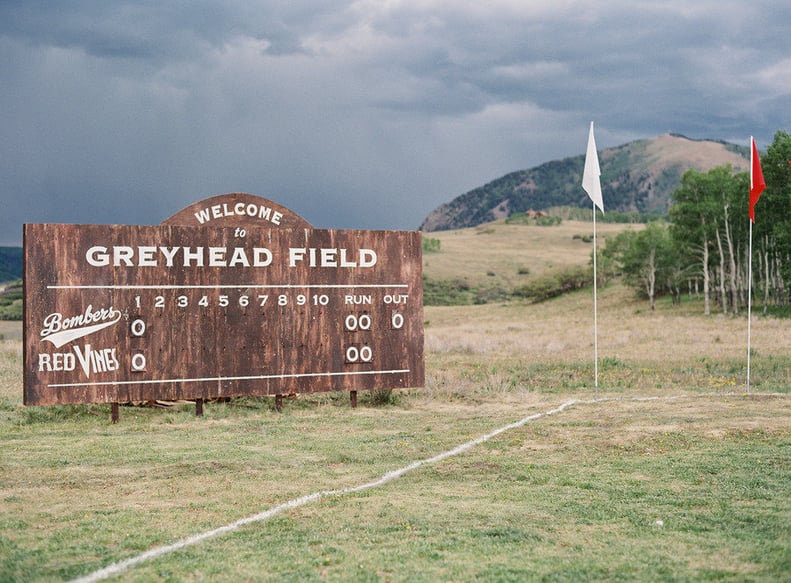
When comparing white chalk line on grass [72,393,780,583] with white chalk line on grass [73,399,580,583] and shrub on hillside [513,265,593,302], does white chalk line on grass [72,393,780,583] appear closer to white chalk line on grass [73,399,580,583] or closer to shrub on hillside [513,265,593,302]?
white chalk line on grass [73,399,580,583]

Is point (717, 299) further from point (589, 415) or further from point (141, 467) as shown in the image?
point (141, 467)

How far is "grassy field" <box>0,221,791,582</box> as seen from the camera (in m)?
7.43

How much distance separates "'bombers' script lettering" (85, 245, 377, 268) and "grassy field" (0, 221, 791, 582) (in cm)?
329

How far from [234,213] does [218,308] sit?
8.14ft

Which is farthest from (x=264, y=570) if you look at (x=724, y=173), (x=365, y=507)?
(x=724, y=173)

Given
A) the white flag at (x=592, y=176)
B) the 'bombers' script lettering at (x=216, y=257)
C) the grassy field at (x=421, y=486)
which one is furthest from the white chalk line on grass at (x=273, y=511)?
the white flag at (x=592, y=176)

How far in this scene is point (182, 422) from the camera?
57.7ft

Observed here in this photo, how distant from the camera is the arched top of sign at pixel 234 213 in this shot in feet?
63.2

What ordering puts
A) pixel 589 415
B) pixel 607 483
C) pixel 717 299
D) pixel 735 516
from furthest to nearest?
pixel 717 299 < pixel 589 415 < pixel 607 483 < pixel 735 516

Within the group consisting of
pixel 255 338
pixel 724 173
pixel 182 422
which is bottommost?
pixel 182 422

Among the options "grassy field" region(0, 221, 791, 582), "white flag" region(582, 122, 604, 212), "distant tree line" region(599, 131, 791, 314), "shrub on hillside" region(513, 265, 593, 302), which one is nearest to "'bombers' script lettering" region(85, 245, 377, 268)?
"grassy field" region(0, 221, 791, 582)

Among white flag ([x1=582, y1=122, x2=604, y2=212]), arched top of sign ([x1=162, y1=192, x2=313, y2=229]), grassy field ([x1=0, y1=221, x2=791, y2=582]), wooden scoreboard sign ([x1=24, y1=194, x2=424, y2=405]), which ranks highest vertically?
white flag ([x1=582, y1=122, x2=604, y2=212])

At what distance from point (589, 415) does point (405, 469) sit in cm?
625

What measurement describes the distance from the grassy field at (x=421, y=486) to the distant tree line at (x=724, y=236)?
3131 cm
